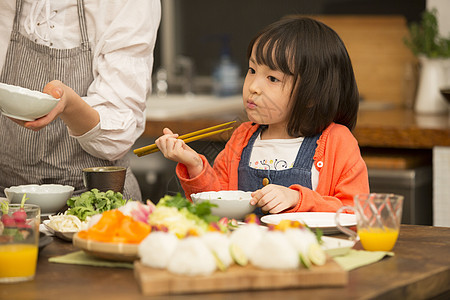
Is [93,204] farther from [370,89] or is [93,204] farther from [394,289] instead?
[370,89]

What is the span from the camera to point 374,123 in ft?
9.83

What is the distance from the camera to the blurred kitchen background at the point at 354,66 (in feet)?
9.45

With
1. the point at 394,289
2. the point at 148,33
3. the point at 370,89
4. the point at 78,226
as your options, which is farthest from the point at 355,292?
the point at 370,89

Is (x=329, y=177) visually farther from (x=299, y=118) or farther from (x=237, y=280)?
(x=237, y=280)

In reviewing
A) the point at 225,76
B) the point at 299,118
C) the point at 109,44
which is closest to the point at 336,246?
the point at 299,118

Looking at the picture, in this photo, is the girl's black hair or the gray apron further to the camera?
the gray apron

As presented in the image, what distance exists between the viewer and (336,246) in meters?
1.27

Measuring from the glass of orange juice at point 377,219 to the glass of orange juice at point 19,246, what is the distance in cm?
55

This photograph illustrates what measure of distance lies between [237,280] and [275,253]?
0.23 feet

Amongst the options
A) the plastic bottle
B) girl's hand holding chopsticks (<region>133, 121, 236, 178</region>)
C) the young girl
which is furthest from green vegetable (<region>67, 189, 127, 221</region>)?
the plastic bottle

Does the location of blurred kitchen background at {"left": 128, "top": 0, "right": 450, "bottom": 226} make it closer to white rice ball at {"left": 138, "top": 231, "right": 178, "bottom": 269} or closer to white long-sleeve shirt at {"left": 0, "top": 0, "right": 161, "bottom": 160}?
white long-sleeve shirt at {"left": 0, "top": 0, "right": 161, "bottom": 160}

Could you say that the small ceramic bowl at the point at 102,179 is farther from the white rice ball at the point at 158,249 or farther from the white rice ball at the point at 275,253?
the white rice ball at the point at 275,253

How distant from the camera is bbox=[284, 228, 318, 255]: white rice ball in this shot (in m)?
1.08

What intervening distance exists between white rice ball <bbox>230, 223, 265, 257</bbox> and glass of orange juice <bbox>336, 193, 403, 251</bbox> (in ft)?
0.89
